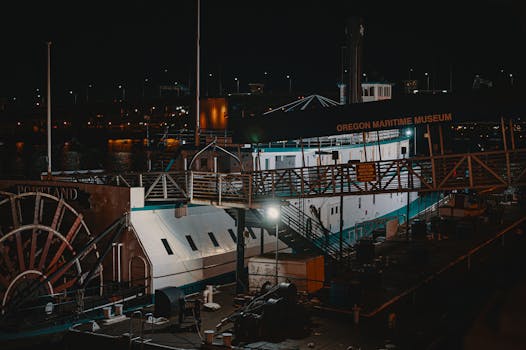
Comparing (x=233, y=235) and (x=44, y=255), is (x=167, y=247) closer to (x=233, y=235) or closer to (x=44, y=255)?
(x=233, y=235)

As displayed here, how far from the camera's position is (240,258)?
931 inches

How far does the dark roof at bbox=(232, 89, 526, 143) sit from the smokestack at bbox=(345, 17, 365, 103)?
81.9 ft

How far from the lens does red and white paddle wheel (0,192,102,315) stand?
22.8 m

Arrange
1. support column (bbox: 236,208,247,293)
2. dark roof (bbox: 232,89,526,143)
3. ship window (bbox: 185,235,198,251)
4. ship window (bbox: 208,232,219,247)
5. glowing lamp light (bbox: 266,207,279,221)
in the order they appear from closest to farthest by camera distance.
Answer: dark roof (bbox: 232,89,526,143), support column (bbox: 236,208,247,293), glowing lamp light (bbox: 266,207,279,221), ship window (bbox: 185,235,198,251), ship window (bbox: 208,232,219,247)

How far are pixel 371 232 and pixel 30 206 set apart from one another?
20.7 m

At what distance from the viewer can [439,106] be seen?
71.6ft

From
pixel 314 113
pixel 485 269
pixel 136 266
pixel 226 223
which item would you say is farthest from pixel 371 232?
pixel 136 266

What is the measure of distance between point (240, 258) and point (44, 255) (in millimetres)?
8118

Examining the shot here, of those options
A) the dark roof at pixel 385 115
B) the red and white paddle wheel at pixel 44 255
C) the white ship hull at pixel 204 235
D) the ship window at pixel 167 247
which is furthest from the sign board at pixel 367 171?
the red and white paddle wheel at pixel 44 255

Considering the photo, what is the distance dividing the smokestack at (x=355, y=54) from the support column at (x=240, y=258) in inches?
1072

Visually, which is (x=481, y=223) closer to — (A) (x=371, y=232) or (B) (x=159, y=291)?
(A) (x=371, y=232)

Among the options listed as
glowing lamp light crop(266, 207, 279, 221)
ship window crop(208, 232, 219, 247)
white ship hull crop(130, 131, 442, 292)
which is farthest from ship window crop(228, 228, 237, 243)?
glowing lamp light crop(266, 207, 279, 221)

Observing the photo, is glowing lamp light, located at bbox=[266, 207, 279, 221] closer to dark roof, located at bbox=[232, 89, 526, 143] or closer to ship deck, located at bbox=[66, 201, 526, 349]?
dark roof, located at bbox=[232, 89, 526, 143]

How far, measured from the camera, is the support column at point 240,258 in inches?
896
